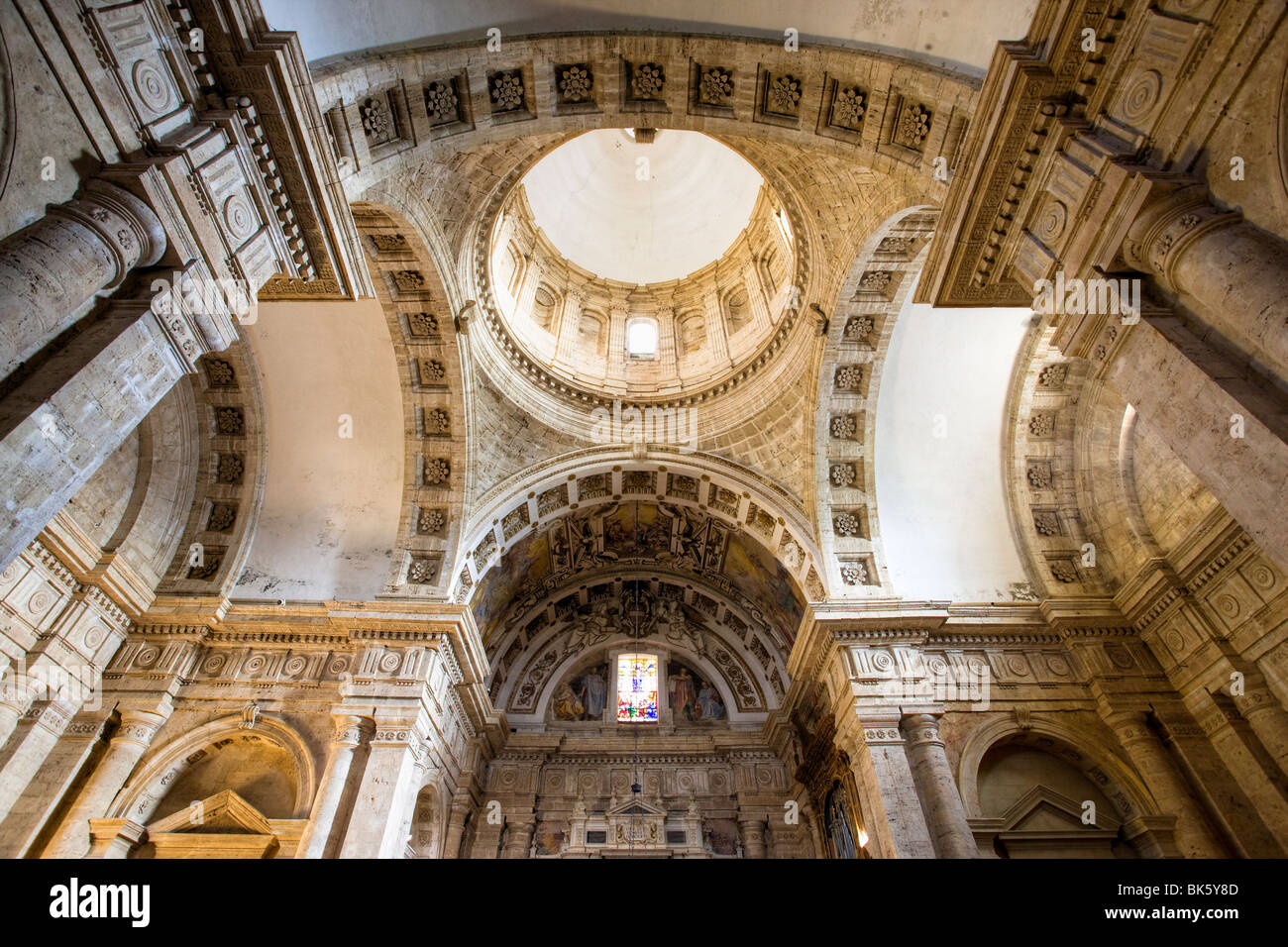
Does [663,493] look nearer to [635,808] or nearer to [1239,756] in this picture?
[635,808]

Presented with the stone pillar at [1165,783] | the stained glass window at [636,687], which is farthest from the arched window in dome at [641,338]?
the stone pillar at [1165,783]

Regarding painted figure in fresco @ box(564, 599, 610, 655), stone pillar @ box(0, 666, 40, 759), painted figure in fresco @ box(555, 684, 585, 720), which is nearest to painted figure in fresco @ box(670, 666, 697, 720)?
painted figure in fresco @ box(564, 599, 610, 655)

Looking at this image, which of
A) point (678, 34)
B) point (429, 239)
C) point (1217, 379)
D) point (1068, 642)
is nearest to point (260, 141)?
point (678, 34)

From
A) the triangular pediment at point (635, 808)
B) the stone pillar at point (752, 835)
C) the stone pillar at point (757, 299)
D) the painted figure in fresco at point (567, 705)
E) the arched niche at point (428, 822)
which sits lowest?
the arched niche at point (428, 822)

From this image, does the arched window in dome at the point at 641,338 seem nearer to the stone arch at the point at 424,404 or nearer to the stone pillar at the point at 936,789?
the stone arch at the point at 424,404

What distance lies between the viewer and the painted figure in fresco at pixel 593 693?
15.7 m

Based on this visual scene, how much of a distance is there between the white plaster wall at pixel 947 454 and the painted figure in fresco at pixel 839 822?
13.1 feet

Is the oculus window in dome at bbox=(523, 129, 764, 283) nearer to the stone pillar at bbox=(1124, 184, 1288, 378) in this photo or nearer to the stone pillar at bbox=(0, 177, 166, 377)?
the stone pillar at bbox=(1124, 184, 1288, 378)

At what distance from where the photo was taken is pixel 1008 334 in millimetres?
11820

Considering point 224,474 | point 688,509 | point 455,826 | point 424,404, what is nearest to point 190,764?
point 455,826

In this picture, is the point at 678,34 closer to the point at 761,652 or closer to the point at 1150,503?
the point at 1150,503

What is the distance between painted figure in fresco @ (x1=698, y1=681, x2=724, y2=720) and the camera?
618 inches
